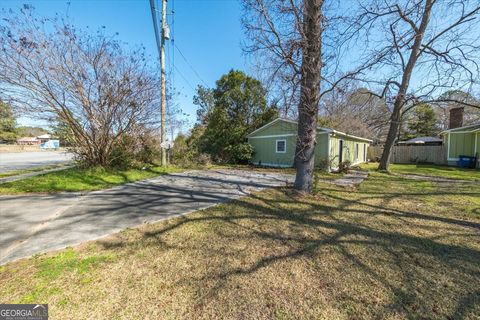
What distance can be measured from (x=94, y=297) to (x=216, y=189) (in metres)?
5.28

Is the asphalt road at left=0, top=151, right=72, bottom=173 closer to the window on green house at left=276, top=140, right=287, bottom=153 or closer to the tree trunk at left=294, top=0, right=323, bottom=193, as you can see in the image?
the tree trunk at left=294, top=0, right=323, bottom=193

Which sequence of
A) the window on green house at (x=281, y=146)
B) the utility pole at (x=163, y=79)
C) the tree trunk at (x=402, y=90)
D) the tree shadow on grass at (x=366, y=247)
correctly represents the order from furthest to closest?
1. the window on green house at (x=281, y=146)
2. the utility pole at (x=163, y=79)
3. the tree trunk at (x=402, y=90)
4. the tree shadow on grass at (x=366, y=247)

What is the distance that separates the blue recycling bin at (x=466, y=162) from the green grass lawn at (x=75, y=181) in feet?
65.8

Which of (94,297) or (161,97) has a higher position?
(161,97)

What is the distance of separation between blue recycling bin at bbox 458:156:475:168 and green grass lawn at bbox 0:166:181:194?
20059 millimetres

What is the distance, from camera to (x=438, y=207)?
532 cm

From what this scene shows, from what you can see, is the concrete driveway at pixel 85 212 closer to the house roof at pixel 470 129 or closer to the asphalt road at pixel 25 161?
the asphalt road at pixel 25 161

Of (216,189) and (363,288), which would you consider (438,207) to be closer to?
(363,288)

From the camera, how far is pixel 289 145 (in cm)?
1468

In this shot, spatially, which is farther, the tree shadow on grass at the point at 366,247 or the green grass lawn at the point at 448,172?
the green grass lawn at the point at 448,172

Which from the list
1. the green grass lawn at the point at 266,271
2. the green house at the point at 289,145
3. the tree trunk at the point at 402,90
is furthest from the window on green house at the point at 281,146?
the green grass lawn at the point at 266,271

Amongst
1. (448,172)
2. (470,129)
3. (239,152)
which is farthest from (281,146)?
(470,129)

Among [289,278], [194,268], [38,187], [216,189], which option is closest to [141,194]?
[216,189]

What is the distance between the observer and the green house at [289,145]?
41.9ft
